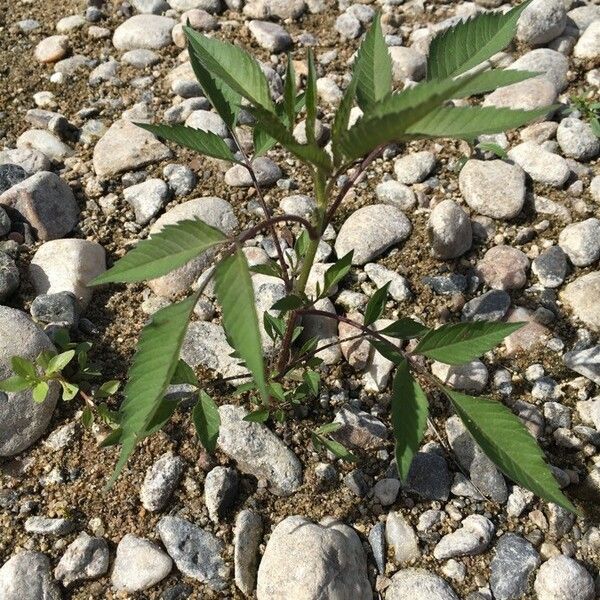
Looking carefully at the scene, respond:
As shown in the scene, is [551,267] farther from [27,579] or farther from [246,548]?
[27,579]

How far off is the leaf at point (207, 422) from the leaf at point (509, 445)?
0.60 meters

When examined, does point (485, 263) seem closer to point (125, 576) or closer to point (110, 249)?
point (110, 249)

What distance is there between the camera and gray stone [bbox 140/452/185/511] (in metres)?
2.03

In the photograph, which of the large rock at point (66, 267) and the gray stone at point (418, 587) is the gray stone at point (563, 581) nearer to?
the gray stone at point (418, 587)

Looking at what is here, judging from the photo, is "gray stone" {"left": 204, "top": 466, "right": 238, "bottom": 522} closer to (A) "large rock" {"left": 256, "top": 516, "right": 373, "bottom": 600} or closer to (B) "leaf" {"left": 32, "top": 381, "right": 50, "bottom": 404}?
(A) "large rock" {"left": 256, "top": 516, "right": 373, "bottom": 600}

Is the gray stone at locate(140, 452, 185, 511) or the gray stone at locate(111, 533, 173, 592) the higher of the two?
the gray stone at locate(140, 452, 185, 511)

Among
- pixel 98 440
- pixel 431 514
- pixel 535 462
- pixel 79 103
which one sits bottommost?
pixel 431 514

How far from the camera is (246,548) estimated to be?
195cm

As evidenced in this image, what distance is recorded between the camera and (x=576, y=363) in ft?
7.51

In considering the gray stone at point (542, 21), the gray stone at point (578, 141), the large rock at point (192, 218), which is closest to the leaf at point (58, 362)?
the large rock at point (192, 218)

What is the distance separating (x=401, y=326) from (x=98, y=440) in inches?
38.4

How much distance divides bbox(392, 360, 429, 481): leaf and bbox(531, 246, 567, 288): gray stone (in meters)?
1.04

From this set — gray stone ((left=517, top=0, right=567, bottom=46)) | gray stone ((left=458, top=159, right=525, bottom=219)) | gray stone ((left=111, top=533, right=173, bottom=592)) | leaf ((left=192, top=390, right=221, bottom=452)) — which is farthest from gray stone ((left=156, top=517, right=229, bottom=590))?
gray stone ((left=517, top=0, right=567, bottom=46))

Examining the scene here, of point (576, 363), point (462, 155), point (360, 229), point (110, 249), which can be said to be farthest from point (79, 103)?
point (576, 363)
